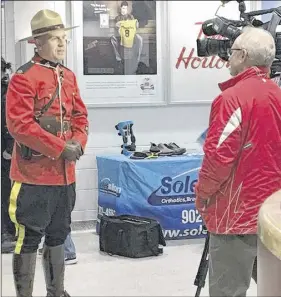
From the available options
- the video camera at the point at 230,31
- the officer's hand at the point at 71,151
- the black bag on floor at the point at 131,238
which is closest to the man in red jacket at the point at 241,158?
the video camera at the point at 230,31

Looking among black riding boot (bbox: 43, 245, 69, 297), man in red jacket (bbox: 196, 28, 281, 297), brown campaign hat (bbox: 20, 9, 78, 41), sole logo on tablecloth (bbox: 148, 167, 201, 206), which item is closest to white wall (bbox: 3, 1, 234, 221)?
sole logo on tablecloth (bbox: 148, 167, 201, 206)

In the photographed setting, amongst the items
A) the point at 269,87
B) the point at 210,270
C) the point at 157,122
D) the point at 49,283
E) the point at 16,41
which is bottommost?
the point at 49,283

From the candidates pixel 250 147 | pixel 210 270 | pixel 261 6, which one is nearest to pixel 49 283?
pixel 210 270

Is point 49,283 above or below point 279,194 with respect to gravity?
below

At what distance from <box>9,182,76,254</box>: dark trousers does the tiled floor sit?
742mm

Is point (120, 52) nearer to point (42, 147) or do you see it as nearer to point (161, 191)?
point (161, 191)

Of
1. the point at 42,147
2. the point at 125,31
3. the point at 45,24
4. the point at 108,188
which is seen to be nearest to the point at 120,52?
the point at 125,31

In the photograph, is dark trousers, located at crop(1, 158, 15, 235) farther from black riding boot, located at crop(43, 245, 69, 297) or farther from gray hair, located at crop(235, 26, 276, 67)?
gray hair, located at crop(235, 26, 276, 67)

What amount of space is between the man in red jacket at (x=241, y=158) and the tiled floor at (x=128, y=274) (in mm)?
1068

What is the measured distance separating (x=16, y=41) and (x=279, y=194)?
4.20 metres

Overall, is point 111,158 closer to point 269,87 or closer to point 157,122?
point 157,122

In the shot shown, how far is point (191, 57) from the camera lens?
5527mm

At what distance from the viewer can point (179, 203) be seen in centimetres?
485

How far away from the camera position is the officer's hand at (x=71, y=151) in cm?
292
